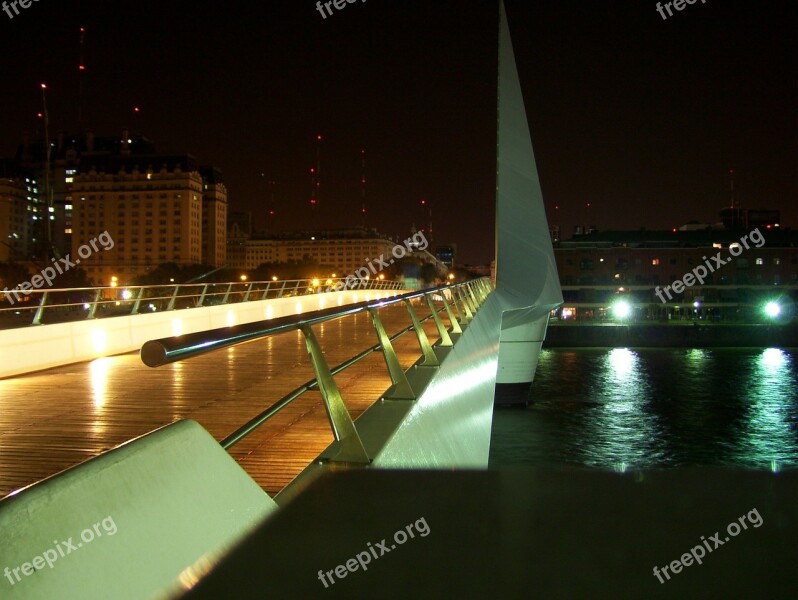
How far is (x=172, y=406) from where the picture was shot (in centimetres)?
552

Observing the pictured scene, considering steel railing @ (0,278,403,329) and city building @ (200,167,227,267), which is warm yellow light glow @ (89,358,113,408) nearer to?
steel railing @ (0,278,403,329)

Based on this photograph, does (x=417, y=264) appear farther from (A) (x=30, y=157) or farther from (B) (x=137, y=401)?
(B) (x=137, y=401)

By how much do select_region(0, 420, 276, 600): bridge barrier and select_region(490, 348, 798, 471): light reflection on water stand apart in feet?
38.6

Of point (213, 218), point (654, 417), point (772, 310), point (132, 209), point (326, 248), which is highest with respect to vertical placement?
point (132, 209)

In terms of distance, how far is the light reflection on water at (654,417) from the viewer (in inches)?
786

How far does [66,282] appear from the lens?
2167 inches

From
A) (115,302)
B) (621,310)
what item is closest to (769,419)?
(115,302)

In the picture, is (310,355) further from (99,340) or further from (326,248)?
(326,248)

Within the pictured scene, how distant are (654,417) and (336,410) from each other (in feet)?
79.1

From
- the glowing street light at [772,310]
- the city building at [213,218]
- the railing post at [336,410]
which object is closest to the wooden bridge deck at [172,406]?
the railing post at [336,410]

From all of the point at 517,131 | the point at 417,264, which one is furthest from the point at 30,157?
the point at 517,131

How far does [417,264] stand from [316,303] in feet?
315

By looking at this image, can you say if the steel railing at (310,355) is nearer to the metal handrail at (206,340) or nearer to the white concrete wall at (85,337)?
the metal handrail at (206,340)

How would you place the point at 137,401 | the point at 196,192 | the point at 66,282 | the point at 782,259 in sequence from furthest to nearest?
the point at 196,192
the point at 782,259
the point at 66,282
the point at 137,401
